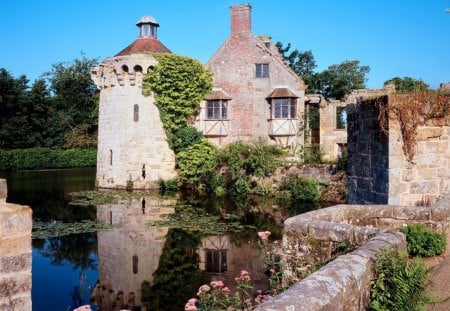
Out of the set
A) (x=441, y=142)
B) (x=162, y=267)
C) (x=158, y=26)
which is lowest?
(x=162, y=267)

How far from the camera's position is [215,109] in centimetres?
2569

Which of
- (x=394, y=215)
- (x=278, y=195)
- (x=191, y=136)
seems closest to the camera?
(x=394, y=215)

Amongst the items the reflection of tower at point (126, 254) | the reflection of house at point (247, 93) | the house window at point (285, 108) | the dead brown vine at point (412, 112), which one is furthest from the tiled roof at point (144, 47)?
the dead brown vine at point (412, 112)

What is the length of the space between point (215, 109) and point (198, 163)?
158 inches

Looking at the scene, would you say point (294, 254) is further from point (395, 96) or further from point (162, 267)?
point (162, 267)

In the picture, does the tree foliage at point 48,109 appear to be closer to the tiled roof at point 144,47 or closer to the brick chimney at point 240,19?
the tiled roof at point 144,47

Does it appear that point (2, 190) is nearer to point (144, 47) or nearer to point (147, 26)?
point (144, 47)

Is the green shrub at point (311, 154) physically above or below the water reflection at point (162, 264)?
above

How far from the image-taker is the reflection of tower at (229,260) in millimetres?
9672

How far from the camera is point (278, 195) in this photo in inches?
829

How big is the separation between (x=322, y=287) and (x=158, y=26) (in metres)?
28.1

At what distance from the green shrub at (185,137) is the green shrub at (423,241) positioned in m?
20.1

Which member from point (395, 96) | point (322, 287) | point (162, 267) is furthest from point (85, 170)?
point (322, 287)

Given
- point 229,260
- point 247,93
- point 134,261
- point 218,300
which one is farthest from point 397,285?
point 247,93
